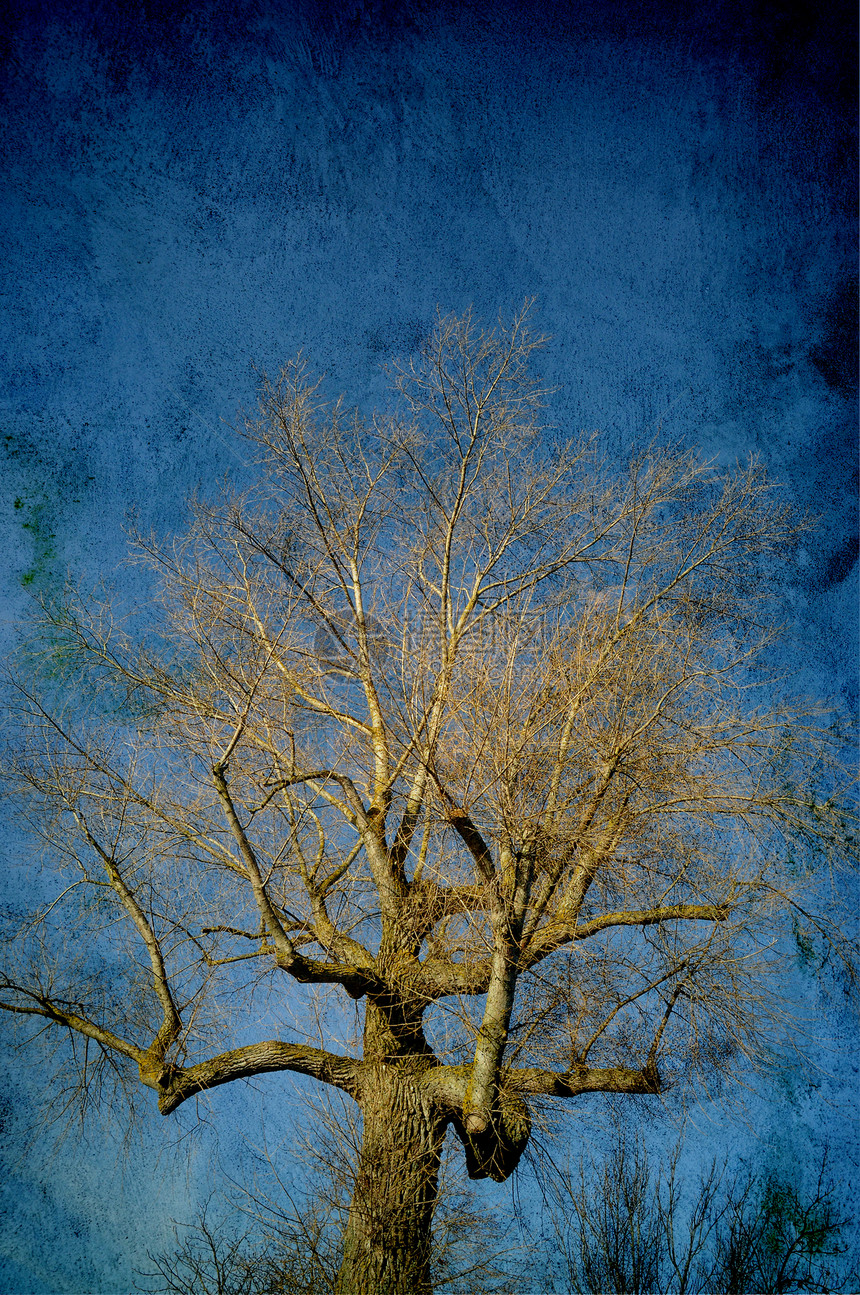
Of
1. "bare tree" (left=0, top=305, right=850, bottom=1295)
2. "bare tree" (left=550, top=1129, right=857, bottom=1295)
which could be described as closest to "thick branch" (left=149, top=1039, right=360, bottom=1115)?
"bare tree" (left=0, top=305, right=850, bottom=1295)

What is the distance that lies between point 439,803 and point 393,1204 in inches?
91.6

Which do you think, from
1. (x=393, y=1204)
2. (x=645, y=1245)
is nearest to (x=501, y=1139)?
(x=393, y=1204)

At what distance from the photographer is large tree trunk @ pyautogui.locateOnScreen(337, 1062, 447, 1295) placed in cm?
503

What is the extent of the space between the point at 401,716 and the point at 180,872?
2202 millimetres

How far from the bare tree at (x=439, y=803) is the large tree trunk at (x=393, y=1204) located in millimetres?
16

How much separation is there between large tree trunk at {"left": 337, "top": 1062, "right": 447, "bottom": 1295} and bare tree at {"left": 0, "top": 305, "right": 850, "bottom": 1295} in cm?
2

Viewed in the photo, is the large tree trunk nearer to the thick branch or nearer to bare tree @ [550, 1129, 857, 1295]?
the thick branch

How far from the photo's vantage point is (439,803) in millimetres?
5520

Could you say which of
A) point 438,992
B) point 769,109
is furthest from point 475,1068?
point 769,109

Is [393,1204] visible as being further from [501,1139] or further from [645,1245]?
[645,1245]

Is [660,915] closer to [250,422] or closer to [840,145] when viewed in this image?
[250,422]

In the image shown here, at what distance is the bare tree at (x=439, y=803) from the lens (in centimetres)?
541

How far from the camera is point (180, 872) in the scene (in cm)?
682

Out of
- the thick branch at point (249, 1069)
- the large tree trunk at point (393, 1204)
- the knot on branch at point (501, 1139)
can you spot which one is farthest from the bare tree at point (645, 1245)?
the thick branch at point (249, 1069)
